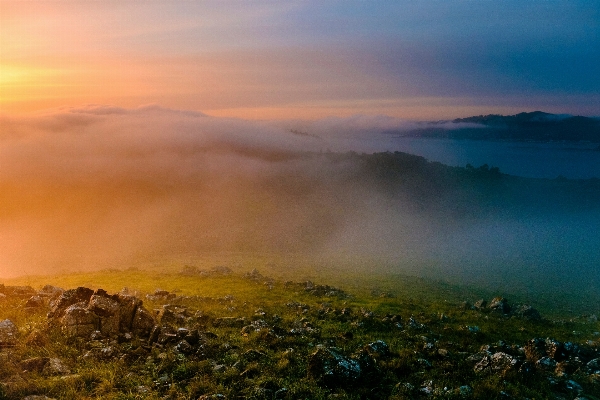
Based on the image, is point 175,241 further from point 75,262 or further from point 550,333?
point 550,333

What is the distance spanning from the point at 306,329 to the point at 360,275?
49.8m

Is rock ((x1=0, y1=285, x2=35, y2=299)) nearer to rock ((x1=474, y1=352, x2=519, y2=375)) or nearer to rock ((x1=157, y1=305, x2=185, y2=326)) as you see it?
rock ((x1=157, y1=305, x2=185, y2=326))

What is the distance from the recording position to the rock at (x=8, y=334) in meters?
16.7

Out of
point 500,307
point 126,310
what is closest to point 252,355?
point 126,310

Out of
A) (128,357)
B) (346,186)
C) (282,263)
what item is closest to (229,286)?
(128,357)

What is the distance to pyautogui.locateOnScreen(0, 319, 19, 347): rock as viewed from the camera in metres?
16.7

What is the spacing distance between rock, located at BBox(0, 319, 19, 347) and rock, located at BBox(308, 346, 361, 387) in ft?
42.8

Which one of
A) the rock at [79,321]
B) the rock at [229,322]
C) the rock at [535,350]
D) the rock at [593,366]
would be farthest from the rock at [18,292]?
the rock at [593,366]

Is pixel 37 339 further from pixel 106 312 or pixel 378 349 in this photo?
pixel 378 349

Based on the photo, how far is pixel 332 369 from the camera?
15.8 metres

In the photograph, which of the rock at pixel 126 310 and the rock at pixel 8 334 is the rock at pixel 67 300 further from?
the rock at pixel 126 310

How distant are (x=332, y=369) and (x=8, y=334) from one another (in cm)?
1440

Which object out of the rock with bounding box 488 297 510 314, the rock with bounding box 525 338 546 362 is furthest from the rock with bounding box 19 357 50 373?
the rock with bounding box 488 297 510 314

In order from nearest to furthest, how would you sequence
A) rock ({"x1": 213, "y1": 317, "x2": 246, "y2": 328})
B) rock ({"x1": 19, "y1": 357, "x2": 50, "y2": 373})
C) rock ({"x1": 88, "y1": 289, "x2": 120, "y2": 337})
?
rock ({"x1": 19, "y1": 357, "x2": 50, "y2": 373}) → rock ({"x1": 88, "y1": 289, "x2": 120, "y2": 337}) → rock ({"x1": 213, "y1": 317, "x2": 246, "y2": 328})
